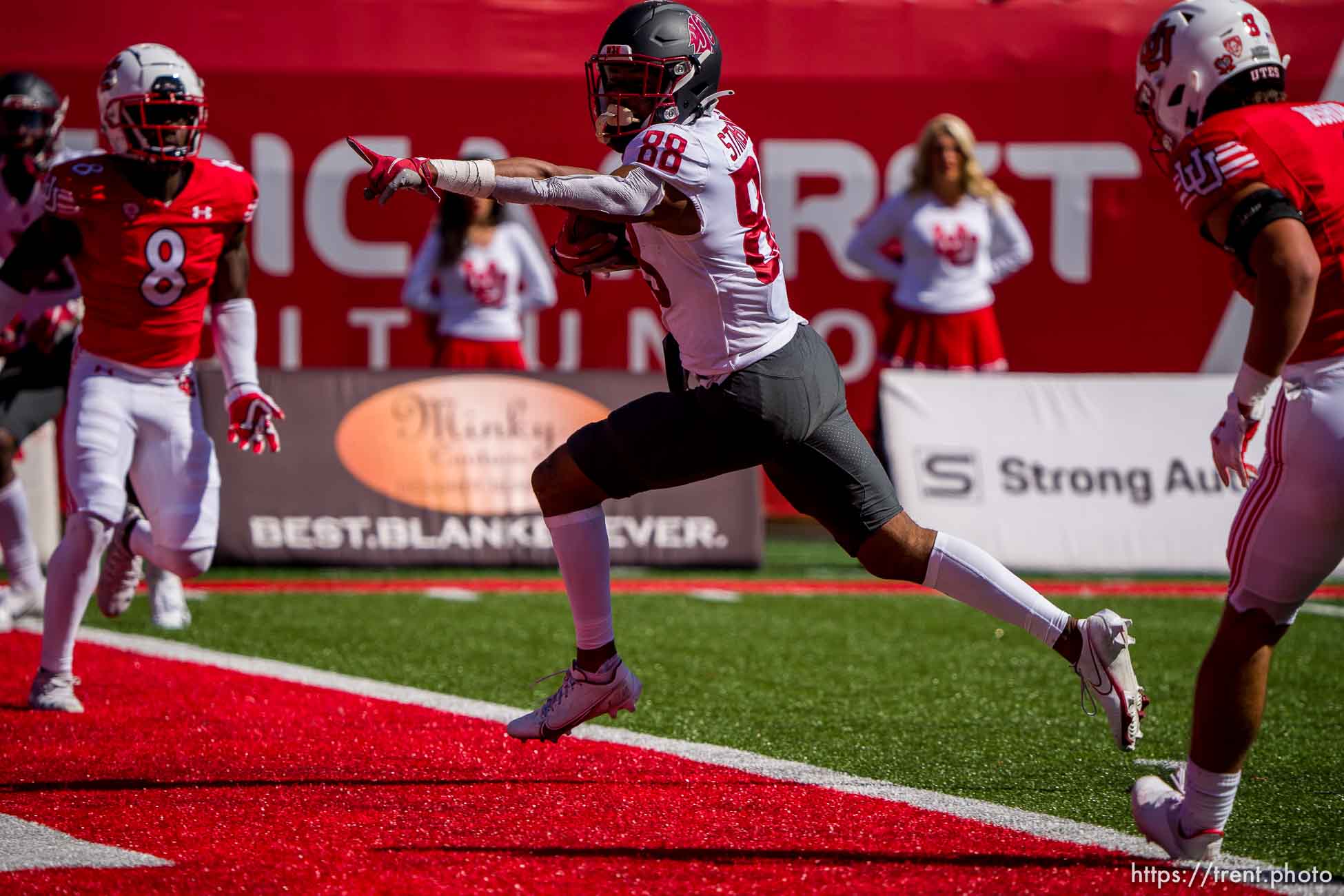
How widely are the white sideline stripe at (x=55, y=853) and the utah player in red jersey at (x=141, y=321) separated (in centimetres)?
157

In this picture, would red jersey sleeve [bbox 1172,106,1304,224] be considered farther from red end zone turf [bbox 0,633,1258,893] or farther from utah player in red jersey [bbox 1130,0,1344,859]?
red end zone turf [bbox 0,633,1258,893]

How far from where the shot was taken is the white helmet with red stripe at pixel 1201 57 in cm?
333

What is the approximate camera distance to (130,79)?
16.9 feet

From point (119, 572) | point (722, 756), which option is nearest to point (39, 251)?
point (119, 572)

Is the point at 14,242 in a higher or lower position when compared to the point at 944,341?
higher

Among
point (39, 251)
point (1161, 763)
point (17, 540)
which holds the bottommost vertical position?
point (17, 540)

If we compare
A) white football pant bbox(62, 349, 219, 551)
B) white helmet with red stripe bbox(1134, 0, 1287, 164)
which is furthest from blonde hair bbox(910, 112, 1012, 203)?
white helmet with red stripe bbox(1134, 0, 1287, 164)

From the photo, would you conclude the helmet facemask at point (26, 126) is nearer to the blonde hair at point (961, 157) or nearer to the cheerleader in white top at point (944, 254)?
the cheerleader in white top at point (944, 254)

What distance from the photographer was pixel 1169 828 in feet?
10.9

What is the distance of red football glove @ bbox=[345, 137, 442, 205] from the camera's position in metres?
3.68

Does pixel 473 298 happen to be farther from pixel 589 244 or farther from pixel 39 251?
pixel 589 244

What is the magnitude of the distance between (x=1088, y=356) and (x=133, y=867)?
28.8ft

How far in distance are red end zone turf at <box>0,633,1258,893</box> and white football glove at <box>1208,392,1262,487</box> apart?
790mm

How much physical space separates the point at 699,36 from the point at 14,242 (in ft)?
12.6
